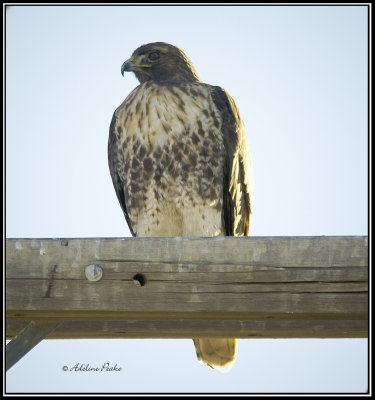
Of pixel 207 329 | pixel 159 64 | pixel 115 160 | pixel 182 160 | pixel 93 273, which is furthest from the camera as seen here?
pixel 159 64

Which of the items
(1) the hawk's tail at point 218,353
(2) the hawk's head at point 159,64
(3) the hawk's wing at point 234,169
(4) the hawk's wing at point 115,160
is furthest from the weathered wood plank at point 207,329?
(2) the hawk's head at point 159,64

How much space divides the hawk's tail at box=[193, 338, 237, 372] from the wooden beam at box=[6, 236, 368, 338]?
1.77 m

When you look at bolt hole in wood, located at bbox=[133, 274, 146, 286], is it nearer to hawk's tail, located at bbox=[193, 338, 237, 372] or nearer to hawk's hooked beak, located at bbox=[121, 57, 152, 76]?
hawk's tail, located at bbox=[193, 338, 237, 372]

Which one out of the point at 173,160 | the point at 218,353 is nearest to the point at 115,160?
the point at 173,160

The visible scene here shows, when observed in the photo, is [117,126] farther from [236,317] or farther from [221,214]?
[236,317]

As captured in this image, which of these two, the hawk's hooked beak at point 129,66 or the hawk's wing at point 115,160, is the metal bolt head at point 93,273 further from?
the hawk's hooked beak at point 129,66

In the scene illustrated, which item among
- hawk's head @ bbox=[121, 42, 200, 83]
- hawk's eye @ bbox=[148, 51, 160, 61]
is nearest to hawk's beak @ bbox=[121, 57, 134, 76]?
hawk's head @ bbox=[121, 42, 200, 83]

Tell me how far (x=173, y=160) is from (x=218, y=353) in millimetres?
1675

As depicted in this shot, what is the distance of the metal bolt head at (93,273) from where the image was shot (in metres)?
2.72

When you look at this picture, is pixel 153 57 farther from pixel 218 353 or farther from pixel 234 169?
pixel 218 353

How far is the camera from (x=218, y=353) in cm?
447

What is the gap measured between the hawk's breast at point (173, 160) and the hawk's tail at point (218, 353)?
1332 millimetres

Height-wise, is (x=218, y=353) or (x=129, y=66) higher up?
(x=129, y=66)

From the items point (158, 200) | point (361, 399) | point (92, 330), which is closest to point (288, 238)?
point (361, 399)
